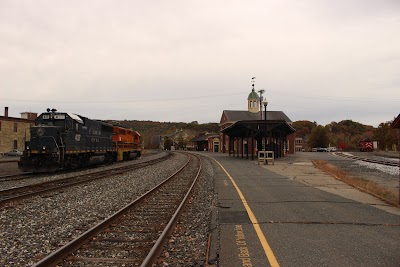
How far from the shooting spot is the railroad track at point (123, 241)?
16.7 ft

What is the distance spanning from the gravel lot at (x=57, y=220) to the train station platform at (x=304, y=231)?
22.4 inches

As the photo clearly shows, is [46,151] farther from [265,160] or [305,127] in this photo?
[305,127]

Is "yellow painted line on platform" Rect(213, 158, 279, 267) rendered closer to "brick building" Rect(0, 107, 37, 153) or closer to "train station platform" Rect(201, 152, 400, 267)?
"train station platform" Rect(201, 152, 400, 267)

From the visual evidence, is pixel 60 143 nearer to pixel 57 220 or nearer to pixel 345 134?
pixel 57 220

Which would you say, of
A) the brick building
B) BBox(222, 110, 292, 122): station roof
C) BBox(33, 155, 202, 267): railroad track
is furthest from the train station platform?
BBox(222, 110, 292, 122): station roof

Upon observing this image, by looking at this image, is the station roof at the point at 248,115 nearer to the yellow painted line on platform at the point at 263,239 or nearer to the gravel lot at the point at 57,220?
the gravel lot at the point at 57,220

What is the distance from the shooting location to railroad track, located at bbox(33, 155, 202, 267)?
5.09 meters

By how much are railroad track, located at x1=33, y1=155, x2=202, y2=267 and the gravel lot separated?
1.32 feet

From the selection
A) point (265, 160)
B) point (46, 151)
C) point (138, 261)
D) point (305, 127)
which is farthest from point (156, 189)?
point (305, 127)

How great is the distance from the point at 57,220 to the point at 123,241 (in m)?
2.73

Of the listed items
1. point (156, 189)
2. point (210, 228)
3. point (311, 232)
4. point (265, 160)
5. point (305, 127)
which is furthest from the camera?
point (305, 127)

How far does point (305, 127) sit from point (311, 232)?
148374 mm

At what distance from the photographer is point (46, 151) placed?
19516 mm

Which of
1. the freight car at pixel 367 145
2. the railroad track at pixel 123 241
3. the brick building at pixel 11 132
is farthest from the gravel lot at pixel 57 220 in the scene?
the freight car at pixel 367 145
